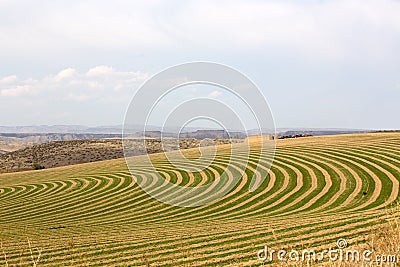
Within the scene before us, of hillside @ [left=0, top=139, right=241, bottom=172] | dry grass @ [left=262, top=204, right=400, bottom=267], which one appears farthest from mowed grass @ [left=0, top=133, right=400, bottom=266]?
hillside @ [left=0, top=139, right=241, bottom=172]

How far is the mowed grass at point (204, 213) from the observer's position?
9.59 metres

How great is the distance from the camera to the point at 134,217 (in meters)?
18.0

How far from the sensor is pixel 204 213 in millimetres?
17828

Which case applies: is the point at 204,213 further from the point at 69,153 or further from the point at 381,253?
the point at 69,153

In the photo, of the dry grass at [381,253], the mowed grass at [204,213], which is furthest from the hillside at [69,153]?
the dry grass at [381,253]

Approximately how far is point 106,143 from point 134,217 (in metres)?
54.8

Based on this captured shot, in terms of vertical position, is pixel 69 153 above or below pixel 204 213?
below

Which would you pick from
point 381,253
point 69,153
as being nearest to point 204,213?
point 381,253

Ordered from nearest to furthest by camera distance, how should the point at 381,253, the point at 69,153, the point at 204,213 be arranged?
the point at 381,253, the point at 204,213, the point at 69,153

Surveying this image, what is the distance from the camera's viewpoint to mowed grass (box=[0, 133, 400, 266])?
9586 millimetres

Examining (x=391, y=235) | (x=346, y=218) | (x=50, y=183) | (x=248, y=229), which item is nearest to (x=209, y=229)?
(x=248, y=229)

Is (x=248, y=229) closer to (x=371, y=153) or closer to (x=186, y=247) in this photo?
(x=186, y=247)

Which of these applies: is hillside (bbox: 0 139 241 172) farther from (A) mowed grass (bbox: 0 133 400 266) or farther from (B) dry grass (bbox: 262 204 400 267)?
(B) dry grass (bbox: 262 204 400 267)

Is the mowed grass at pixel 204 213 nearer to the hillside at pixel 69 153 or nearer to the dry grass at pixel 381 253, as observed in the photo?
the dry grass at pixel 381 253
